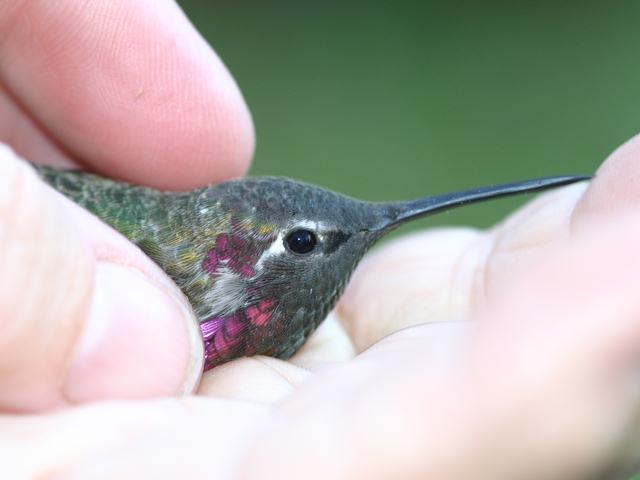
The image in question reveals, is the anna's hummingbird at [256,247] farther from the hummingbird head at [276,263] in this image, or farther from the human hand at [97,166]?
the human hand at [97,166]

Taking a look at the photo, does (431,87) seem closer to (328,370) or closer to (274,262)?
(274,262)

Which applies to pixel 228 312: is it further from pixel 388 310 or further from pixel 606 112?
pixel 606 112

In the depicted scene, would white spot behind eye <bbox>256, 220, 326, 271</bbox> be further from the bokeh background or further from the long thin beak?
the bokeh background

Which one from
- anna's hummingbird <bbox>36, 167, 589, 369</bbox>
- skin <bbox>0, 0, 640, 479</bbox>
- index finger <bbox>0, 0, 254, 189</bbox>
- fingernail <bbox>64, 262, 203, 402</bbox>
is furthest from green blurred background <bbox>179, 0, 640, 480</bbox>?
fingernail <bbox>64, 262, 203, 402</bbox>

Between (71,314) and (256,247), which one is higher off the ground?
(71,314)

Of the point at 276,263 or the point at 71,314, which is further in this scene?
the point at 276,263

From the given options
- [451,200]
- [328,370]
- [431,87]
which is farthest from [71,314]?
[431,87]
